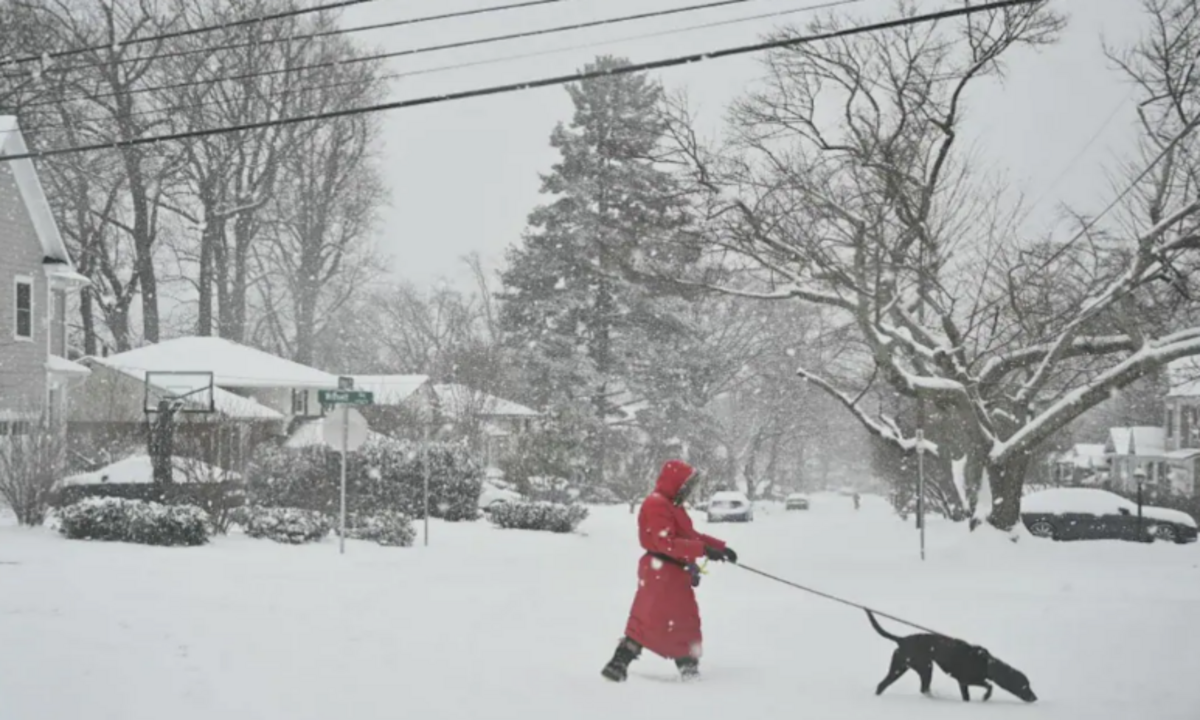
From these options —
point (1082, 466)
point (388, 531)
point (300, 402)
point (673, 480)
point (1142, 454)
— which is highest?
Answer: point (300, 402)

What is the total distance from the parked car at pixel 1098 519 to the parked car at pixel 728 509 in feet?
42.9

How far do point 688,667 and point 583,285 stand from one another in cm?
3992

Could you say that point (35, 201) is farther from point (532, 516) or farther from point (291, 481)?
point (532, 516)

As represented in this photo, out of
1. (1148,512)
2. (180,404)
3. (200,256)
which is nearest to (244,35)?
(200,256)

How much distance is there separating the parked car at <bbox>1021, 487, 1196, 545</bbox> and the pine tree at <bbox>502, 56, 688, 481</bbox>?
20865 millimetres

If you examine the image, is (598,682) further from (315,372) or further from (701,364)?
(701,364)

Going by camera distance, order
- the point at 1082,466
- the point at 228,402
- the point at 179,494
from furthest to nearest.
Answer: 1. the point at 1082,466
2. the point at 228,402
3. the point at 179,494

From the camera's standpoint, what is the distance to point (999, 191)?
21188mm

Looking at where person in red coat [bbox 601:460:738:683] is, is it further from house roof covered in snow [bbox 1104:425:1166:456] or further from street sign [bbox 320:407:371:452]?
house roof covered in snow [bbox 1104:425:1166:456]

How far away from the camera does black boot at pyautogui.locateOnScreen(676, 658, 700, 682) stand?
9.14m

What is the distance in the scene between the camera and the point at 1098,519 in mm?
29078

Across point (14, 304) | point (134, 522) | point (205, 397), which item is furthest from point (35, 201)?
point (134, 522)

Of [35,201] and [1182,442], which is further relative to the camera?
[1182,442]

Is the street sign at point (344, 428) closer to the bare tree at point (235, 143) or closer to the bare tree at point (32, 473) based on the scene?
the bare tree at point (32, 473)
